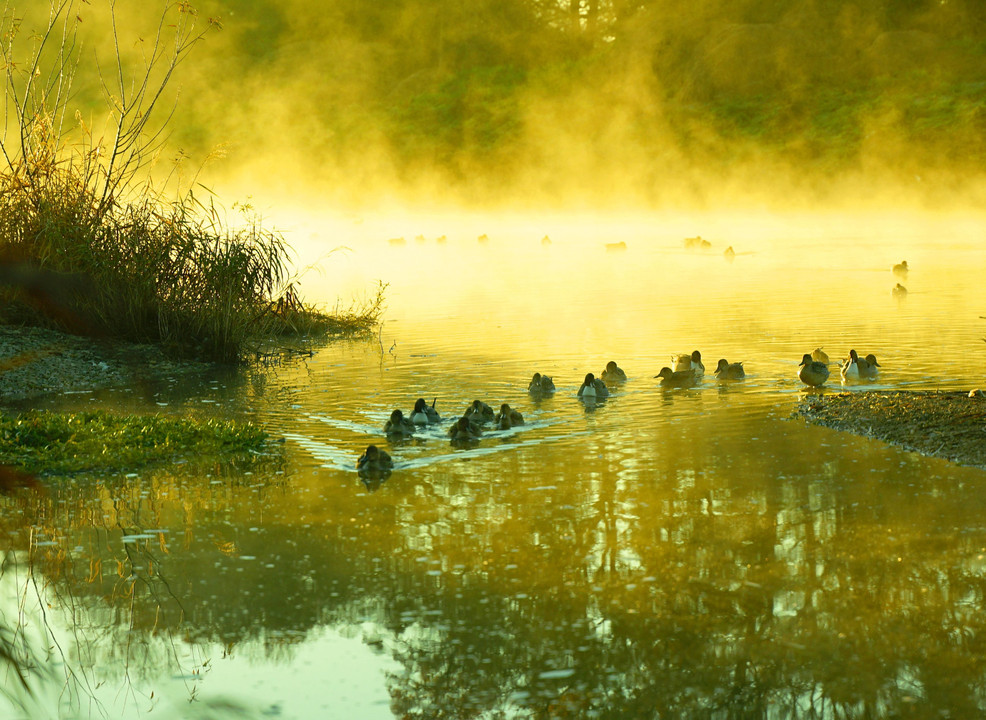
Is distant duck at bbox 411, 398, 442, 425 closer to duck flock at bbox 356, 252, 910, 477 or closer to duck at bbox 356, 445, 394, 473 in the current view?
duck flock at bbox 356, 252, 910, 477

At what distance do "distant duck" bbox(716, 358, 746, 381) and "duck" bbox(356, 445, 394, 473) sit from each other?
18.6 ft

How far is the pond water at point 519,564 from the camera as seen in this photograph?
19.4 ft

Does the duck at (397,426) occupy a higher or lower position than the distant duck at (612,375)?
lower

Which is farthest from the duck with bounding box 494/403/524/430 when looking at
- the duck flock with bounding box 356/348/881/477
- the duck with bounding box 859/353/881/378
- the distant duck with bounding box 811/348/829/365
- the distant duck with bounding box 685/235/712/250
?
the distant duck with bounding box 685/235/712/250

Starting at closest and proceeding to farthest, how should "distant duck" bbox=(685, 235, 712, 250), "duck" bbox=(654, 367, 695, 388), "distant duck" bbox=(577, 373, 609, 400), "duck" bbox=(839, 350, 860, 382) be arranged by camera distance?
"distant duck" bbox=(577, 373, 609, 400), "duck" bbox=(654, 367, 695, 388), "duck" bbox=(839, 350, 860, 382), "distant duck" bbox=(685, 235, 712, 250)

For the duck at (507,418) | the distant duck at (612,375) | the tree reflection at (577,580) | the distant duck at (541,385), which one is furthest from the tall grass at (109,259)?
the tree reflection at (577,580)

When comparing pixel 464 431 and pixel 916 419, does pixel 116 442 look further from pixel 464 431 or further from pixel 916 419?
pixel 916 419

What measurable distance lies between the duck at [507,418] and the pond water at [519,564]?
0.73 feet

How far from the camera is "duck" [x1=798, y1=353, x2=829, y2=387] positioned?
13.6m

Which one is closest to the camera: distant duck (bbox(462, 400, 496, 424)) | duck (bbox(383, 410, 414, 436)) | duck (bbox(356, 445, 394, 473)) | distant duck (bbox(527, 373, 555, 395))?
duck (bbox(356, 445, 394, 473))

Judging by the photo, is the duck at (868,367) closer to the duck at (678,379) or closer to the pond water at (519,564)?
the pond water at (519,564)

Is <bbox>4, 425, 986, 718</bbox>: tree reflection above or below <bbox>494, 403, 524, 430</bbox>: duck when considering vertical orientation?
below

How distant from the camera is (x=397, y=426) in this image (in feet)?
37.0

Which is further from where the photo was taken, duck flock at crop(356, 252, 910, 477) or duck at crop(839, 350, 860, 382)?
duck at crop(839, 350, 860, 382)
